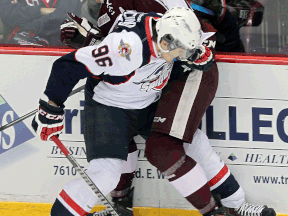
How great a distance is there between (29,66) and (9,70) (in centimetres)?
11

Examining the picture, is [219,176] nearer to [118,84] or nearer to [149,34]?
[118,84]

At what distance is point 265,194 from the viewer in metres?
2.06

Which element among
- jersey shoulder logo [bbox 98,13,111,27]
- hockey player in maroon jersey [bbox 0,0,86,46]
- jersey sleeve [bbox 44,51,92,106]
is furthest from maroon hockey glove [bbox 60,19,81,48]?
jersey sleeve [bbox 44,51,92,106]

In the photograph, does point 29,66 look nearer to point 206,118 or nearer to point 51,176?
point 51,176

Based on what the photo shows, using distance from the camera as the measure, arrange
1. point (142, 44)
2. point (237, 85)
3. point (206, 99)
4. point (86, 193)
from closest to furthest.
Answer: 1. point (142, 44)
2. point (86, 193)
3. point (206, 99)
4. point (237, 85)

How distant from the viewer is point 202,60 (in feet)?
5.48

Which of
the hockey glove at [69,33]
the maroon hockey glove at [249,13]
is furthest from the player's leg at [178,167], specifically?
the maroon hockey glove at [249,13]

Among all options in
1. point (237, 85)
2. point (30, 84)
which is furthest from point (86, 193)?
point (237, 85)

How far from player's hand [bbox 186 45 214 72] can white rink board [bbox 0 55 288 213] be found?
32cm

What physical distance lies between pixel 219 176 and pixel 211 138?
0.24 metres

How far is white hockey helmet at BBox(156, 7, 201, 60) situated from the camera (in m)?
1.39

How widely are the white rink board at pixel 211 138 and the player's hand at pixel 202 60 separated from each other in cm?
32

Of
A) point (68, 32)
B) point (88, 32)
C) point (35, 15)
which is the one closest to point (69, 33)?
point (68, 32)

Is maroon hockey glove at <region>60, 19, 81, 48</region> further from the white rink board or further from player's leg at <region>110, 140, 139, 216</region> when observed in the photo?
player's leg at <region>110, 140, 139, 216</region>
